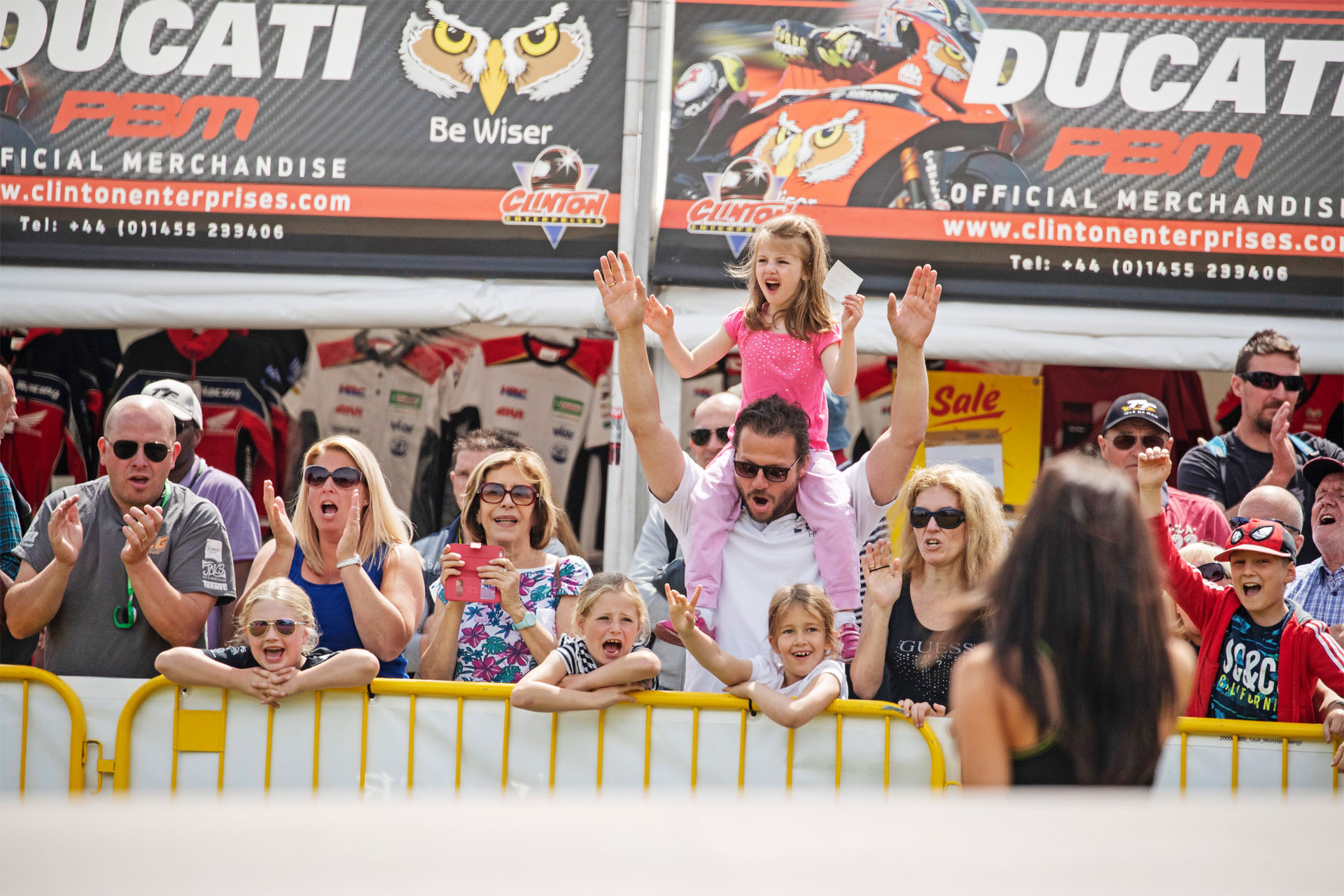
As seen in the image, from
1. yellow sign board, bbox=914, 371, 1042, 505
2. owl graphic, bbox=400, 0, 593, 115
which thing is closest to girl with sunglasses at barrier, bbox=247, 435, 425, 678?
owl graphic, bbox=400, 0, 593, 115

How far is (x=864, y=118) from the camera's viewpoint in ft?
17.8

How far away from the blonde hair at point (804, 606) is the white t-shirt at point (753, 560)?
127 millimetres

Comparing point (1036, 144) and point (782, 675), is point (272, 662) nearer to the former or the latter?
point (782, 675)

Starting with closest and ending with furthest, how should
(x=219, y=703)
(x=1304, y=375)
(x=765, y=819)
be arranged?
(x=765, y=819), (x=219, y=703), (x=1304, y=375)

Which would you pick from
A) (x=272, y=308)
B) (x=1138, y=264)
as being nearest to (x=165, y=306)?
(x=272, y=308)

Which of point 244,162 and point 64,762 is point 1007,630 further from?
point 244,162

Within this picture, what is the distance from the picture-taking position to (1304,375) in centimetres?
621

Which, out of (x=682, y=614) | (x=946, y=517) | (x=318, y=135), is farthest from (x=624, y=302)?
(x=318, y=135)

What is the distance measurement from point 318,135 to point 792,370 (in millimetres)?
2678

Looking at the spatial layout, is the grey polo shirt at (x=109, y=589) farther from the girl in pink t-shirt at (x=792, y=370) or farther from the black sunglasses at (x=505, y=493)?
the girl in pink t-shirt at (x=792, y=370)

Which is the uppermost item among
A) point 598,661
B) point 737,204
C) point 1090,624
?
point 737,204

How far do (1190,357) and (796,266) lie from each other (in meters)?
2.18

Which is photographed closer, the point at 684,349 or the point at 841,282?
the point at 841,282

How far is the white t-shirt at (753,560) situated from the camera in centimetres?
386
